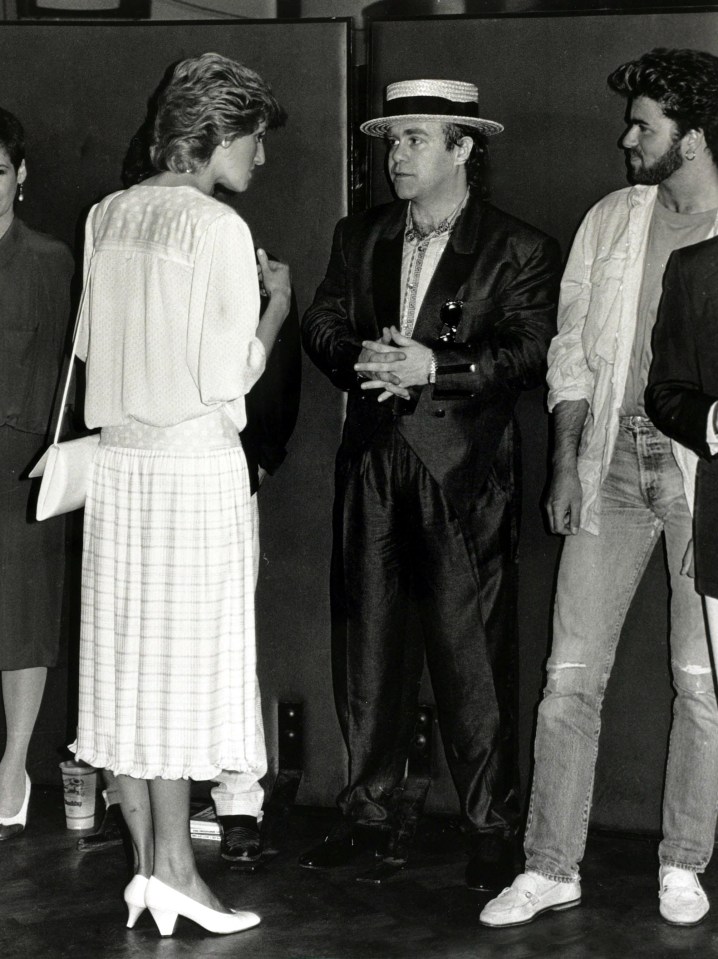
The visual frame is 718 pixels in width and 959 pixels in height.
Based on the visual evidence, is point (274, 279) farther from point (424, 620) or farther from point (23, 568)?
point (23, 568)

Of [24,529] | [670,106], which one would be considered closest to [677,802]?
[670,106]

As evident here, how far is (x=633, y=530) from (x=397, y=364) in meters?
0.77

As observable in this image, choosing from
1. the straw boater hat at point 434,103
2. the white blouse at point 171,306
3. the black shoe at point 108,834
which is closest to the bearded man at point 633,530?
the straw boater hat at point 434,103

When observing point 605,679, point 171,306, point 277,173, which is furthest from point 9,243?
point 605,679

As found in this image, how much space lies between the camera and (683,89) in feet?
10.5

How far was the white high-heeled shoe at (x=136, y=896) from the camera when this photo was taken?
308cm

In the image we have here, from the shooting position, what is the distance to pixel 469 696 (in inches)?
135

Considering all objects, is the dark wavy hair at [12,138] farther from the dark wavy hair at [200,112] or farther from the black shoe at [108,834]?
the black shoe at [108,834]

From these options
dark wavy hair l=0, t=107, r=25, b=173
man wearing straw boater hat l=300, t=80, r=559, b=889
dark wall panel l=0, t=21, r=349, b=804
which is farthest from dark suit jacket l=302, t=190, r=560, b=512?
dark wavy hair l=0, t=107, r=25, b=173

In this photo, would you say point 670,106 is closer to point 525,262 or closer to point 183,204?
point 525,262

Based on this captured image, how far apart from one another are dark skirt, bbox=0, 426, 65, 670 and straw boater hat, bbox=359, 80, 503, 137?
1.46m

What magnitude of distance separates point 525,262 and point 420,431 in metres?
0.56

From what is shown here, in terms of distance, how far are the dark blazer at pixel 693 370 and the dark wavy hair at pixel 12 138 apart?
1990 millimetres

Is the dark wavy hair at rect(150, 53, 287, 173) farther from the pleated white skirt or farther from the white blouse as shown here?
the pleated white skirt
